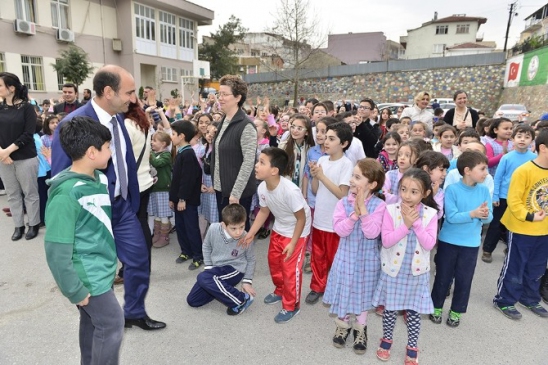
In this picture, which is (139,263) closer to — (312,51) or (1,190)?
(1,190)

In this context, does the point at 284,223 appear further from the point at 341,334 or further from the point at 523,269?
the point at 523,269

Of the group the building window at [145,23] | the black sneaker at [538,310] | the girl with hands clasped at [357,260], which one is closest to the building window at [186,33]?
the building window at [145,23]

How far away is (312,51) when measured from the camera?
62.8 feet

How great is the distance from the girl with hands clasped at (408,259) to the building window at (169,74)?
29424 mm

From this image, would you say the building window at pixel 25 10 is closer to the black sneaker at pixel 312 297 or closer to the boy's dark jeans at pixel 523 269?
the black sneaker at pixel 312 297

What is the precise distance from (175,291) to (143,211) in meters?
0.90

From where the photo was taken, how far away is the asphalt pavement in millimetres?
2623

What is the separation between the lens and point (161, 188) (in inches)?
187

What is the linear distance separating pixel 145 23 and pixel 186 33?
14.7 feet

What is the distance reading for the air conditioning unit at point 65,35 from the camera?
21500 millimetres

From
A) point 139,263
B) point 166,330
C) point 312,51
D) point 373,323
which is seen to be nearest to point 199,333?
point 166,330

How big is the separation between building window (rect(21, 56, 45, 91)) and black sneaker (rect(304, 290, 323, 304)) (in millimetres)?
23010

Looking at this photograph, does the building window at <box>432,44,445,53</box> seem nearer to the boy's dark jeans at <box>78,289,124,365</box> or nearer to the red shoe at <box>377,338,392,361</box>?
the red shoe at <box>377,338,392,361</box>

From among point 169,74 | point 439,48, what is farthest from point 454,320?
point 439,48
